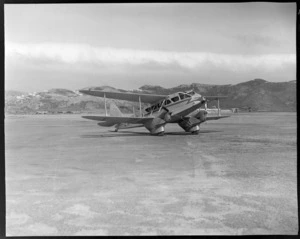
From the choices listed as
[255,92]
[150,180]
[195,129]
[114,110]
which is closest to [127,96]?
[114,110]

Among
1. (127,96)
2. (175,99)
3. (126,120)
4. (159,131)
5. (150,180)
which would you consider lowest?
(150,180)

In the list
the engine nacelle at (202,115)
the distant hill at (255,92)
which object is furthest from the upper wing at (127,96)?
the engine nacelle at (202,115)

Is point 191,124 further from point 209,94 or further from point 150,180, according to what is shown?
point 150,180

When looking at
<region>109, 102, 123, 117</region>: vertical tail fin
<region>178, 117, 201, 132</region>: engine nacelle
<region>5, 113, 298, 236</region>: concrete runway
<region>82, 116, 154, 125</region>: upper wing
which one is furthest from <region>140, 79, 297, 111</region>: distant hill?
<region>109, 102, 123, 117</region>: vertical tail fin

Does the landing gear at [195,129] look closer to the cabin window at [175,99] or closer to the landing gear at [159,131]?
the landing gear at [159,131]

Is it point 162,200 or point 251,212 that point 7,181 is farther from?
point 251,212
